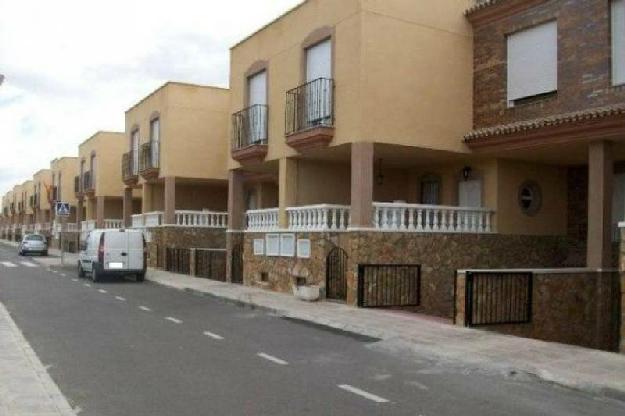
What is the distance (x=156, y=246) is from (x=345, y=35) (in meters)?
16.9

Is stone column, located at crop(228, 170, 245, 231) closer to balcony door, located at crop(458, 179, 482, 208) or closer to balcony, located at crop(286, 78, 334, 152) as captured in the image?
balcony, located at crop(286, 78, 334, 152)

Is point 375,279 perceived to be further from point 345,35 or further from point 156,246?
point 156,246

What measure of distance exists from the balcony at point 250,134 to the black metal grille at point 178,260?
6974mm

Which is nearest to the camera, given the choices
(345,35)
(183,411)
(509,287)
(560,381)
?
(183,411)

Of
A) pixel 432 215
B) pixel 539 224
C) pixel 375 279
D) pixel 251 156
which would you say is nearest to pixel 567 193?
pixel 539 224

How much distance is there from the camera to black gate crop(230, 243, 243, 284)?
2320 centimetres

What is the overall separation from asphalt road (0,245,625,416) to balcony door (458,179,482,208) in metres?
7.46

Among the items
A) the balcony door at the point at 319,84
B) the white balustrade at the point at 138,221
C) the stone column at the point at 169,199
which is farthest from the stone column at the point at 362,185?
the white balustrade at the point at 138,221

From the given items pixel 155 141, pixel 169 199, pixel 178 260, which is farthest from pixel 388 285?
pixel 155 141

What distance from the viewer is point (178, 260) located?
28.5m

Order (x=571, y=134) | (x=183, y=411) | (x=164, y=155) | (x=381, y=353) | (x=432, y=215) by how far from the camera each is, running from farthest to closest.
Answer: (x=164, y=155) < (x=432, y=215) < (x=571, y=134) < (x=381, y=353) < (x=183, y=411)

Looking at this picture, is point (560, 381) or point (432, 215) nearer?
point (560, 381)

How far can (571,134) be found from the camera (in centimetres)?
1556

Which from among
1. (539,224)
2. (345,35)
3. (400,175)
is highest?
(345,35)
